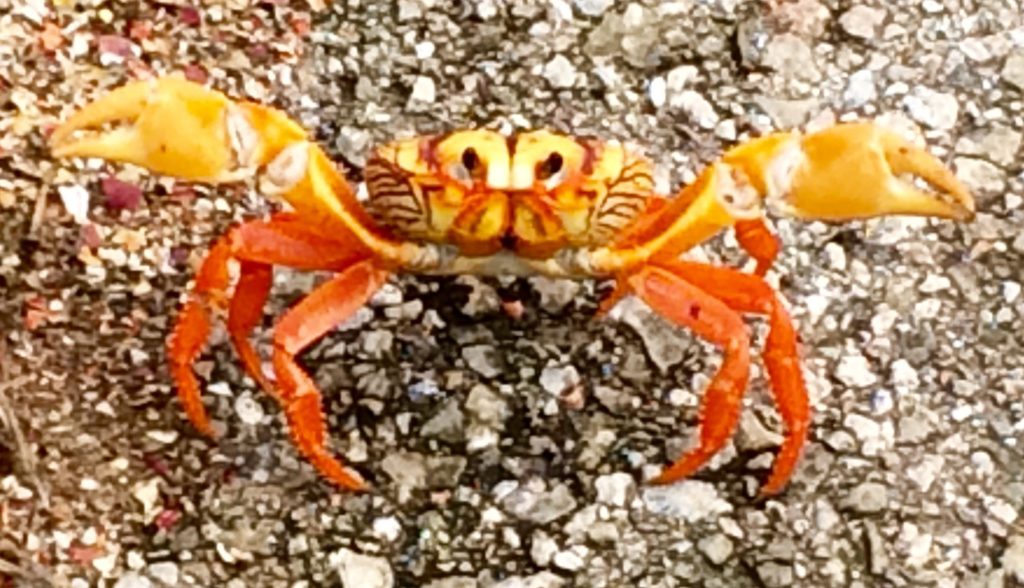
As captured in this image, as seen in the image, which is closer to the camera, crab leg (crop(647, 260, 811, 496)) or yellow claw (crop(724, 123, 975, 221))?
yellow claw (crop(724, 123, 975, 221))

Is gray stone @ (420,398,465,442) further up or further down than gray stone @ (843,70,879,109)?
further down

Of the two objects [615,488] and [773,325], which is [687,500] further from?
[773,325]

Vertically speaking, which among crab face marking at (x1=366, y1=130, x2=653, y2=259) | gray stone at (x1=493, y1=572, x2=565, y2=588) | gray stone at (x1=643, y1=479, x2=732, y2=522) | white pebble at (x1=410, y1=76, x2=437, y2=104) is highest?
crab face marking at (x1=366, y1=130, x2=653, y2=259)

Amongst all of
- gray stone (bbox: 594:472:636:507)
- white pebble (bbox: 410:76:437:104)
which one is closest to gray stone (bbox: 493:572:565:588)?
gray stone (bbox: 594:472:636:507)

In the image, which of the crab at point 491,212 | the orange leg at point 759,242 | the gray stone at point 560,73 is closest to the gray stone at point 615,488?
the crab at point 491,212

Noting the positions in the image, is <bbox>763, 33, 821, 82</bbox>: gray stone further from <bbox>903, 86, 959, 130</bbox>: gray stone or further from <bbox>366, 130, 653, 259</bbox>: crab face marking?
<bbox>366, 130, 653, 259</bbox>: crab face marking

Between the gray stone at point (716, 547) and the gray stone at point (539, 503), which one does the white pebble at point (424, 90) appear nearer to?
the gray stone at point (539, 503)

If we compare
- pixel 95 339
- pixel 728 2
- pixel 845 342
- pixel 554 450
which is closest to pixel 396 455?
pixel 554 450
